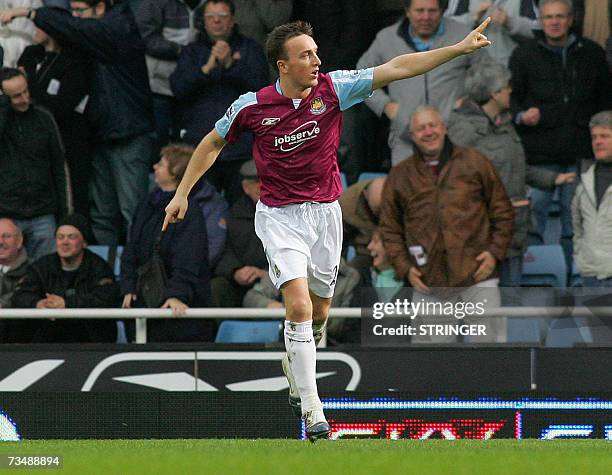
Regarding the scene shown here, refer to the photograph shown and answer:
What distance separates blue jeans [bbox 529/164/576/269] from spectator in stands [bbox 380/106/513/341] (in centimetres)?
102

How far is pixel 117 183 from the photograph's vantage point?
12.8 m

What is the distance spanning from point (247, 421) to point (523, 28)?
16.2 ft

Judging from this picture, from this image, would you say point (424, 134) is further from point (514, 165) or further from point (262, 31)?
point (262, 31)

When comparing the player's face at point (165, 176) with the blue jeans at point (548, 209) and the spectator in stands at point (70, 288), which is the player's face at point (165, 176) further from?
the blue jeans at point (548, 209)

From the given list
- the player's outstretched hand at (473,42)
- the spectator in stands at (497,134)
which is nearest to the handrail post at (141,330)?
the spectator in stands at (497,134)

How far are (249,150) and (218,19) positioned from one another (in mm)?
1260

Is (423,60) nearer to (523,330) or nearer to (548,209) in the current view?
(523,330)

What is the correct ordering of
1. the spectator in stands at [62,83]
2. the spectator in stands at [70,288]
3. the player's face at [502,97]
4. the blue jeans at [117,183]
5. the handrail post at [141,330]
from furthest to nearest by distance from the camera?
the blue jeans at [117,183] < the spectator in stands at [62,83] < the player's face at [502,97] < the spectator in stands at [70,288] < the handrail post at [141,330]

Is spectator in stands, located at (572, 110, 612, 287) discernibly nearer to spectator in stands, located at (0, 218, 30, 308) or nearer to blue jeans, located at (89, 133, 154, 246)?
blue jeans, located at (89, 133, 154, 246)

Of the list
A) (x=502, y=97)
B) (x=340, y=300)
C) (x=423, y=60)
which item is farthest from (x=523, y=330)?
(x=423, y=60)

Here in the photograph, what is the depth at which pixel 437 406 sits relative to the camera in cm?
929

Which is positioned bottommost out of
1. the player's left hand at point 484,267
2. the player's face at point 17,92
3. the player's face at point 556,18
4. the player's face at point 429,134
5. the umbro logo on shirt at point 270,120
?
the player's left hand at point 484,267

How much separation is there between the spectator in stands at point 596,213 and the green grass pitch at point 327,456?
10.2ft

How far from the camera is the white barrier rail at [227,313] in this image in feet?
33.8
